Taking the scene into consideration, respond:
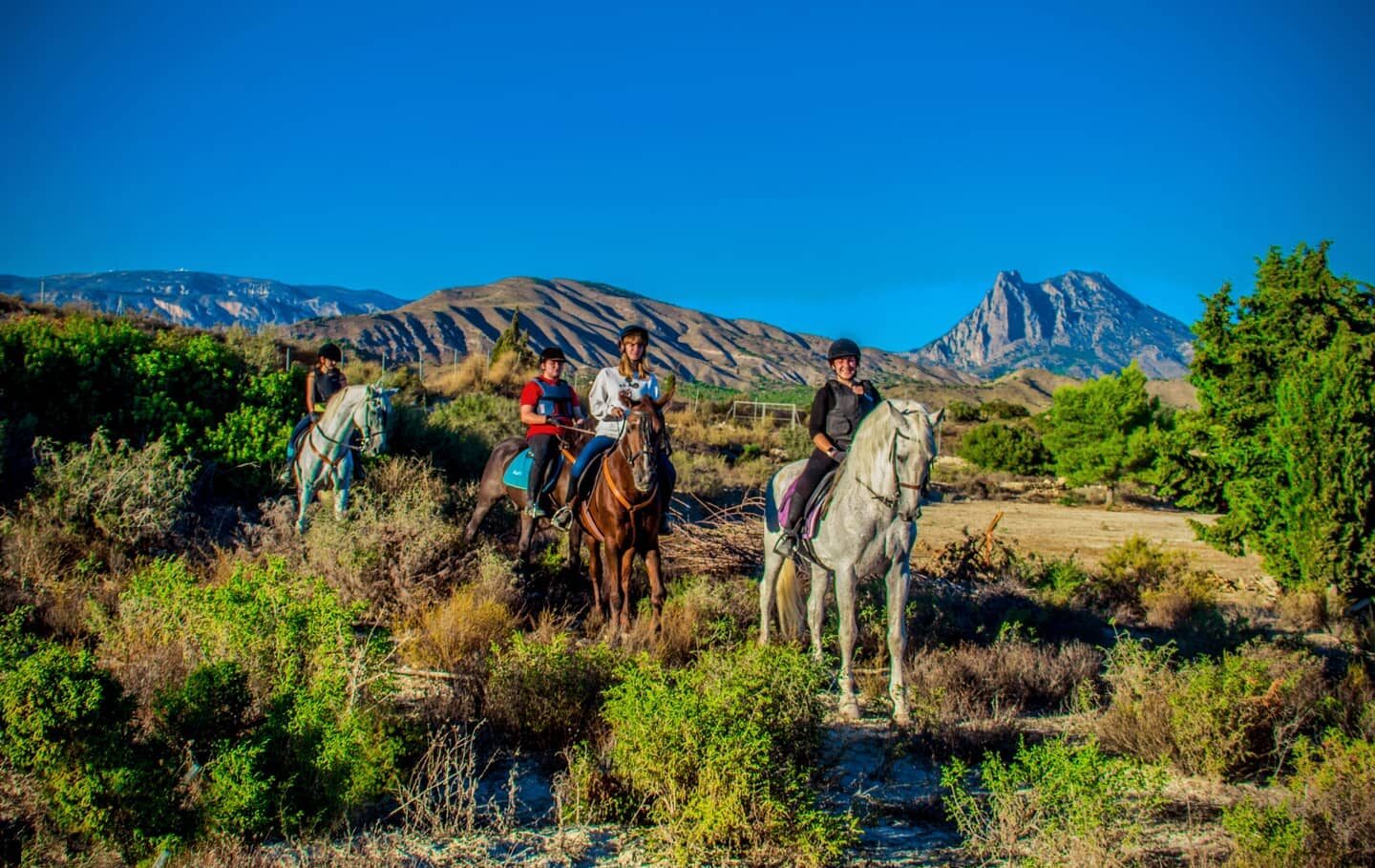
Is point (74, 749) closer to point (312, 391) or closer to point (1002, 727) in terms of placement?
point (1002, 727)

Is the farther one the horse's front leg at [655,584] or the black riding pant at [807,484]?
the horse's front leg at [655,584]

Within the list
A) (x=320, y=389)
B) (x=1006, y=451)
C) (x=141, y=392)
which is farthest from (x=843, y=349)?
(x=1006, y=451)

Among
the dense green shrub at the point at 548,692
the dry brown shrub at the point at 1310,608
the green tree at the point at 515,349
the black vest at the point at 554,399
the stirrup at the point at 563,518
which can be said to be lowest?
the dry brown shrub at the point at 1310,608

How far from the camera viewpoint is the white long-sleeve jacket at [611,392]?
8102 millimetres

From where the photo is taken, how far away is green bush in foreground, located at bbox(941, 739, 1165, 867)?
3596mm

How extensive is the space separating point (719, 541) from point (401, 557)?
4.31m

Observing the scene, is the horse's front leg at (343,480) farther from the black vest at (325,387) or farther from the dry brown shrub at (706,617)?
the dry brown shrub at (706,617)

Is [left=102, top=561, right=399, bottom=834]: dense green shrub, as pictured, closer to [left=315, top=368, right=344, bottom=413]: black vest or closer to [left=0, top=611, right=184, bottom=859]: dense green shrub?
[left=0, top=611, right=184, bottom=859]: dense green shrub

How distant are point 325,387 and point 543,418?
471 cm

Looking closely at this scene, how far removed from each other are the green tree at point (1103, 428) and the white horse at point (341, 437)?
3482 cm

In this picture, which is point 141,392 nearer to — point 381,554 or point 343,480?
point 343,480

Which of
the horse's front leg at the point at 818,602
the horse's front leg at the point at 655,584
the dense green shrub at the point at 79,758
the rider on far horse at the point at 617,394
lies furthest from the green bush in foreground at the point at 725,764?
the rider on far horse at the point at 617,394

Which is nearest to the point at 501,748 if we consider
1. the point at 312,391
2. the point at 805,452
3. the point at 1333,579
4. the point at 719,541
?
the point at 719,541

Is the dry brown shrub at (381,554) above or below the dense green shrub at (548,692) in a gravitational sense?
above
